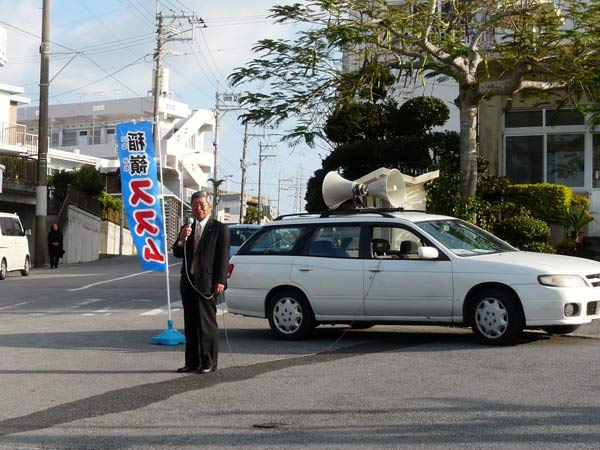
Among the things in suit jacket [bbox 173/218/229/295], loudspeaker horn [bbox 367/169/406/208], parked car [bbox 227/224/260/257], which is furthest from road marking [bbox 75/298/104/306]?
suit jacket [bbox 173/218/229/295]

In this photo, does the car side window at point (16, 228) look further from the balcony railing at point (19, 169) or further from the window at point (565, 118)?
the window at point (565, 118)

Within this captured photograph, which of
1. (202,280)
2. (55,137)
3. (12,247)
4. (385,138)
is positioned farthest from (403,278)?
(55,137)

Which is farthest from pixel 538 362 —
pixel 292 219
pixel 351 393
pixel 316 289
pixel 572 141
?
pixel 572 141

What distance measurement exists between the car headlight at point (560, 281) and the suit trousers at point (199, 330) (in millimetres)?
3798

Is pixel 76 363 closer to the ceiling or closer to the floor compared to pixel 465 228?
closer to the floor

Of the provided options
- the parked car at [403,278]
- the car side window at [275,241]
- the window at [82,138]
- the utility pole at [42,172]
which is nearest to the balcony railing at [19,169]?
the utility pole at [42,172]

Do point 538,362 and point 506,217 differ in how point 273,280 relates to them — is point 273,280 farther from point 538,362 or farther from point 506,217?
point 506,217

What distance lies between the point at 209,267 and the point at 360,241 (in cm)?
277

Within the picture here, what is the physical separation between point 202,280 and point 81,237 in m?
34.1

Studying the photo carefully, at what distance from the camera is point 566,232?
69.5 ft

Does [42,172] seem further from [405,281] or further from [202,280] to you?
→ [202,280]

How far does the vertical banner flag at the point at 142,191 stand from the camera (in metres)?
12.2

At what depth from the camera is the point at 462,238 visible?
11.7m

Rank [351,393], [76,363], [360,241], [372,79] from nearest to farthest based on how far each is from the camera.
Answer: [351,393], [76,363], [360,241], [372,79]
